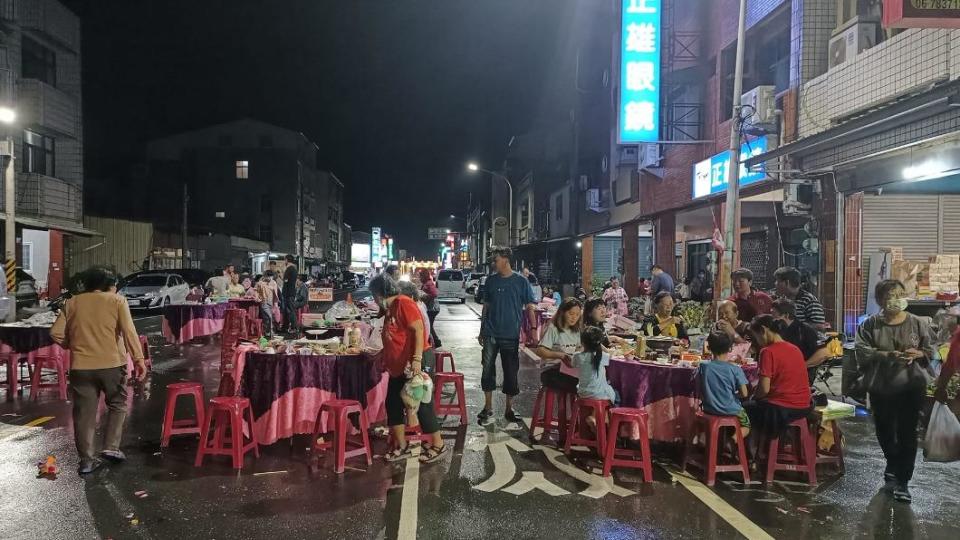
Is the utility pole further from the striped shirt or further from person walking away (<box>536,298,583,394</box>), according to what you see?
person walking away (<box>536,298,583,394</box>)

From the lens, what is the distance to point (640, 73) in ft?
57.3

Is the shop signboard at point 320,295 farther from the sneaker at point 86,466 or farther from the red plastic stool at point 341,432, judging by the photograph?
the sneaker at point 86,466

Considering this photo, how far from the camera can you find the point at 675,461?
660 cm

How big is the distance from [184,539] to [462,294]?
1244 inches

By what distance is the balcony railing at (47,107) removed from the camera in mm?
24359

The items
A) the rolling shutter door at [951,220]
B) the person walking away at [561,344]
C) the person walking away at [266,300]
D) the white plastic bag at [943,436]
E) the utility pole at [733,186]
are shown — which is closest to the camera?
the white plastic bag at [943,436]

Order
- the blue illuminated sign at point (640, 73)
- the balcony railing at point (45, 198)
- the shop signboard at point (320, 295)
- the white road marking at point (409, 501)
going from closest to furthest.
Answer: the white road marking at point (409, 501) < the blue illuminated sign at point (640, 73) < the balcony railing at point (45, 198) < the shop signboard at point (320, 295)

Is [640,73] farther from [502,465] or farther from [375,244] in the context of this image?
[375,244]

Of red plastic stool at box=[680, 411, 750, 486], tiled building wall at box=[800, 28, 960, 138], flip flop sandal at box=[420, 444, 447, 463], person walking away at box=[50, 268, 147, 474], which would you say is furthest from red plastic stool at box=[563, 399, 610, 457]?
tiled building wall at box=[800, 28, 960, 138]

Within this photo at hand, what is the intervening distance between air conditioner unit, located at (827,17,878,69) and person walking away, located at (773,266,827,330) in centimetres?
666

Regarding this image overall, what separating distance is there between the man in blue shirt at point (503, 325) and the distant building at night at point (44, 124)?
2185cm

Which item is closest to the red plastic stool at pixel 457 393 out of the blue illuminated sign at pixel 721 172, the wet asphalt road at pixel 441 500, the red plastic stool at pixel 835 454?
the wet asphalt road at pixel 441 500

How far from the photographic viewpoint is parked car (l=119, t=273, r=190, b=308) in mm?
23547

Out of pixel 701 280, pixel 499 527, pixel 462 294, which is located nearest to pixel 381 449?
pixel 499 527
